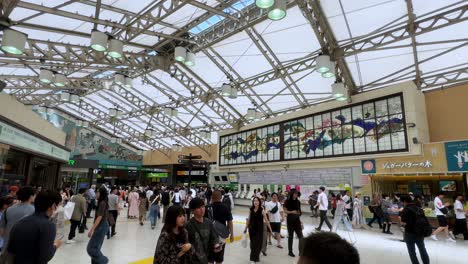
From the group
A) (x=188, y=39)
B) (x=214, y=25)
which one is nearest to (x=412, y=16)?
(x=214, y=25)

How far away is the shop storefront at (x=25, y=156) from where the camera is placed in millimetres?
8281

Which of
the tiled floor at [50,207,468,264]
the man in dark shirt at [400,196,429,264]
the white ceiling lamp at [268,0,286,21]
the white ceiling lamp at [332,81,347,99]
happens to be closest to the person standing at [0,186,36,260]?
the tiled floor at [50,207,468,264]

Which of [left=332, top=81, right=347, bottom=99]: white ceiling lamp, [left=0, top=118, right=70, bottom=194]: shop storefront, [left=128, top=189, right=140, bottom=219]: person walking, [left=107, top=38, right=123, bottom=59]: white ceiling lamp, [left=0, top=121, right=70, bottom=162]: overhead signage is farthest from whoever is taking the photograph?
[left=128, top=189, right=140, bottom=219]: person walking

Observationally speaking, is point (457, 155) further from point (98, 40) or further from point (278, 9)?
point (98, 40)

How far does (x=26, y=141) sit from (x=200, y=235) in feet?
30.0

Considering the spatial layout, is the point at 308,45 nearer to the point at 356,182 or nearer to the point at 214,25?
the point at 214,25

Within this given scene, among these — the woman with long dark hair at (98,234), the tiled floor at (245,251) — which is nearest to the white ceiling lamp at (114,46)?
the woman with long dark hair at (98,234)

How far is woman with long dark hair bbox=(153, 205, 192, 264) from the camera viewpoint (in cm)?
259

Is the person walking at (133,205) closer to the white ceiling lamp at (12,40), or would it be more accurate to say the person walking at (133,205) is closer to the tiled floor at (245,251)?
the tiled floor at (245,251)

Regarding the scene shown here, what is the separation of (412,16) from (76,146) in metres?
29.2

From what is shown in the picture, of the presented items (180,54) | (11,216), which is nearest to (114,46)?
(180,54)

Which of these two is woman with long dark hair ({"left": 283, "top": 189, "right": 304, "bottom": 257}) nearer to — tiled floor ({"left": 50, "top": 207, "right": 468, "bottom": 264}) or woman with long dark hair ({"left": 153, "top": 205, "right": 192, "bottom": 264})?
tiled floor ({"left": 50, "top": 207, "right": 468, "bottom": 264})

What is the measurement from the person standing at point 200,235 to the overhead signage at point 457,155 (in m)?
11.7

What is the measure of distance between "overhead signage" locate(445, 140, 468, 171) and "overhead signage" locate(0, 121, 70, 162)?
15.1 meters
